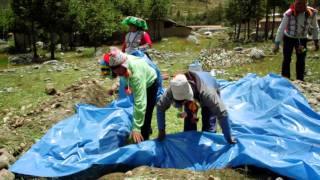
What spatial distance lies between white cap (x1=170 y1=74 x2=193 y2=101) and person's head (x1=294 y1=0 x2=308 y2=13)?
5.13m

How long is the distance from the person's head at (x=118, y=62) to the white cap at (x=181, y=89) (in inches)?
24.8

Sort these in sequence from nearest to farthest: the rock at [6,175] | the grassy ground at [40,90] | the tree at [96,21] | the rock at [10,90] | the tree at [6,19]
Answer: the rock at [6,175]
the grassy ground at [40,90]
the rock at [10,90]
the tree at [96,21]
the tree at [6,19]

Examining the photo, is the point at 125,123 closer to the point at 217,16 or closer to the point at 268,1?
the point at 268,1

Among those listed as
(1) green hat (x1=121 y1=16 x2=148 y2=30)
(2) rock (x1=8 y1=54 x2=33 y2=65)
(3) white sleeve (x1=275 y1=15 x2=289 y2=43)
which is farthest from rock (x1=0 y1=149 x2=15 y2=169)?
(2) rock (x1=8 y1=54 x2=33 y2=65)

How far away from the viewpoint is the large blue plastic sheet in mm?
5645

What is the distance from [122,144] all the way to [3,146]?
2.20 metres

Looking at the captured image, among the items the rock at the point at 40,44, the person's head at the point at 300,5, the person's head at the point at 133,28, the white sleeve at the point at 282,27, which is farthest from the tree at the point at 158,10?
the person's head at the point at 133,28

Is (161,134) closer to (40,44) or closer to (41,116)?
(41,116)

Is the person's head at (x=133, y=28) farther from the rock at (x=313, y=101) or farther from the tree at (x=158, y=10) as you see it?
the tree at (x=158, y=10)

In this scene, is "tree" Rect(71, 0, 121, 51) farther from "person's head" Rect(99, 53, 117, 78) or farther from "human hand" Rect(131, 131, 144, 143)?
"person's head" Rect(99, 53, 117, 78)

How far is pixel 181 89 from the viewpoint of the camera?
5016mm

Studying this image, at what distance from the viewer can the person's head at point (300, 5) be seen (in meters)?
9.25

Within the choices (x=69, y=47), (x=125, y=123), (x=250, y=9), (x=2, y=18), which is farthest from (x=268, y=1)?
(x=125, y=123)

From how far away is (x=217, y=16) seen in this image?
86625 millimetres
